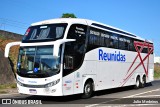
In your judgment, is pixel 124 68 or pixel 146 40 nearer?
pixel 124 68

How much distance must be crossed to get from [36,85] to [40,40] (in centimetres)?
210

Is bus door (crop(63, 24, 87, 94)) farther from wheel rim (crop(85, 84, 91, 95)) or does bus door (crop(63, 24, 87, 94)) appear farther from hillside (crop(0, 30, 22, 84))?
hillside (crop(0, 30, 22, 84))

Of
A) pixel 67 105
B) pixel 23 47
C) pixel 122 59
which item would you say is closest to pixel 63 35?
pixel 23 47

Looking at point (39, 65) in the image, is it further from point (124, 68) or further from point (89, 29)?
point (124, 68)

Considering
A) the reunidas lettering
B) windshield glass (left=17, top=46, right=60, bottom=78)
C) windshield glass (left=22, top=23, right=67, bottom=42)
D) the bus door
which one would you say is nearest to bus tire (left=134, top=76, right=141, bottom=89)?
the reunidas lettering

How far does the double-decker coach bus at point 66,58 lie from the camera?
14.2 m

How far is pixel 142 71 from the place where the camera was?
82.9 feet

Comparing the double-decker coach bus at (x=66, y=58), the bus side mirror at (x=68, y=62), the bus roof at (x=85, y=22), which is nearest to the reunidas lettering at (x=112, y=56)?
the double-decker coach bus at (x=66, y=58)

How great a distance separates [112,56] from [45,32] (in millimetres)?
5723

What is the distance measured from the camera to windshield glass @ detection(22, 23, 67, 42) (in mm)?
14730

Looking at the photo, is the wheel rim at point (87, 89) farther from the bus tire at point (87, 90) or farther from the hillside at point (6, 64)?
the hillside at point (6, 64)

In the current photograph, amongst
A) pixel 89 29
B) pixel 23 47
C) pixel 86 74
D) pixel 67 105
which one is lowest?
pixel 67 105

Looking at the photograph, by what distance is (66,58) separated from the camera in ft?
47.8

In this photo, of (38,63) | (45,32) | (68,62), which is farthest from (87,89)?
(45,32)
